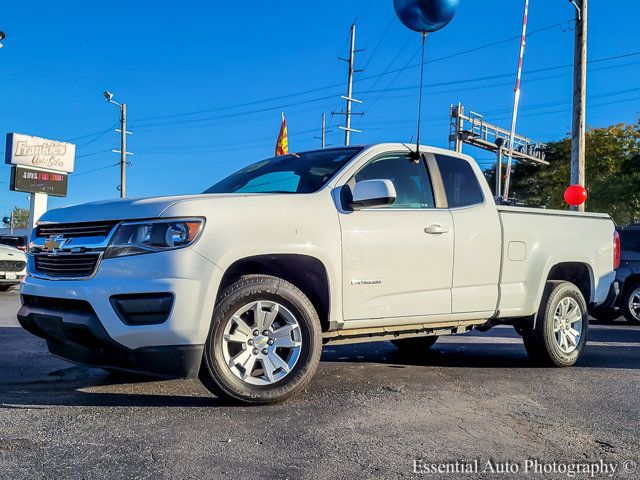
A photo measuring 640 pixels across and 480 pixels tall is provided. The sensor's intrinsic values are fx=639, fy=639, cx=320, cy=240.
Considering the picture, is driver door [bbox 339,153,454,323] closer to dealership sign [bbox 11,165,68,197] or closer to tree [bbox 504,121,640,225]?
tree [bbox 504,121,640,225]

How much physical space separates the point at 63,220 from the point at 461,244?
3069 millimetres

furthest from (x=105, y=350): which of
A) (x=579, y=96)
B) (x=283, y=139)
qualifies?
(x=283, y=139)

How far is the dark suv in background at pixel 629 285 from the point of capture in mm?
10844

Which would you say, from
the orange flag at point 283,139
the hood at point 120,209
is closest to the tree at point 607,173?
the orange flag at point 283,139

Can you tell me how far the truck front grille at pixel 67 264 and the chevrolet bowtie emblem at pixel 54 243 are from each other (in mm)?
42

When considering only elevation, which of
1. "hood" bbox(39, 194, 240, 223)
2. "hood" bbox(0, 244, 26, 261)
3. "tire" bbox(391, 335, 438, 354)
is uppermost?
"hood" bbox(39, 194, 240, 223)

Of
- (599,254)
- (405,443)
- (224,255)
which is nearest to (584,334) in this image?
(599,254)

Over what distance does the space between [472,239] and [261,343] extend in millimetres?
2122

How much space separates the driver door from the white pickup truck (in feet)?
0.04

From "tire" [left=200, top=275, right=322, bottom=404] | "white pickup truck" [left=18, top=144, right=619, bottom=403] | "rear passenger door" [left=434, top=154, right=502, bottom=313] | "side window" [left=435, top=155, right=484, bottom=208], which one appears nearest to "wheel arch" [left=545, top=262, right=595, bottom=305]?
"white pickup truck" [left=18, top=144, right=619, bottom=403]

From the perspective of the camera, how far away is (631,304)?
427 inches

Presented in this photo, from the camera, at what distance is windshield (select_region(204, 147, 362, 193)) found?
501 centimetres

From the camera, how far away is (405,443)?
3.55 meters

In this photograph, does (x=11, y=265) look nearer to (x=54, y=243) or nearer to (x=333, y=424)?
(x=54, y=243)
